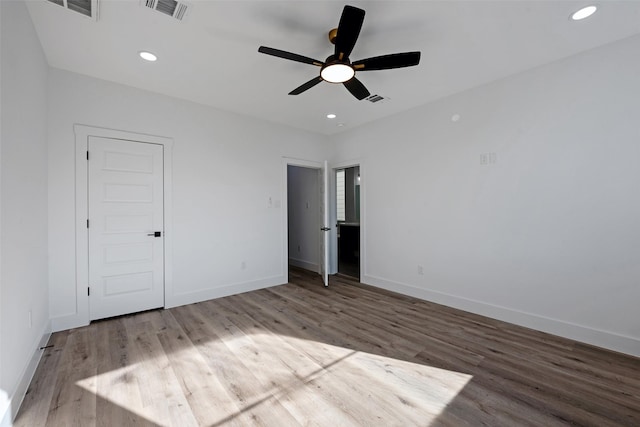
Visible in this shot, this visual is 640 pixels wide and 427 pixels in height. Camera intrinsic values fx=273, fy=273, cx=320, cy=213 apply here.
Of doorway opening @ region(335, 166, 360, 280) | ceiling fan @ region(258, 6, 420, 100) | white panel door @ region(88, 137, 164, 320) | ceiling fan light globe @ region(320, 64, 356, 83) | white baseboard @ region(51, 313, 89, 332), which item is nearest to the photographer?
ceiling fan @ region(258, 6, 420, 100)

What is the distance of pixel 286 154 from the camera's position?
15.6 feet

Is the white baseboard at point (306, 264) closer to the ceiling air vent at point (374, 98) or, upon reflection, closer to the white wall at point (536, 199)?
the white wall at point (536, 199)

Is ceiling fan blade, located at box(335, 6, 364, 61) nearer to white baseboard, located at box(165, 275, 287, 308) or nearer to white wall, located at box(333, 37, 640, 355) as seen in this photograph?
white wall, located at box(333, 37, 640, 355)

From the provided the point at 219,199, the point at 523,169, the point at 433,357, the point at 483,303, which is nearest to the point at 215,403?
the point at 433,357

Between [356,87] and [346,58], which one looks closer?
[346,58]

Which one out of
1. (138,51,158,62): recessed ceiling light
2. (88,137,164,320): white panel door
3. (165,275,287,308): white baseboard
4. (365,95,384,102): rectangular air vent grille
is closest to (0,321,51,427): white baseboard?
(88,137,164,320): white panel door

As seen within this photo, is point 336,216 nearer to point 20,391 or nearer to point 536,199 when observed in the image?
point 536,199

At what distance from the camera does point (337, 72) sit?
2.33 meters

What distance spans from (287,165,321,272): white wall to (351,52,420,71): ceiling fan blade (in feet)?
10.4

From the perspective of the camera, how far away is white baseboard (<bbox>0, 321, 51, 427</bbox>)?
1.56 meters

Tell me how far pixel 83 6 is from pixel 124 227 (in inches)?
86.1

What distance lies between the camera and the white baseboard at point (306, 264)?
223 inches

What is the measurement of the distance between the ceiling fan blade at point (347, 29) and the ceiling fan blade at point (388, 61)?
163mm

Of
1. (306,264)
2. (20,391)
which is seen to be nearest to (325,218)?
(306,264)
